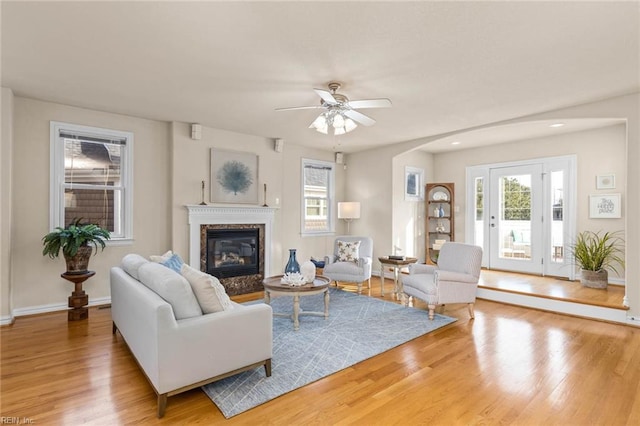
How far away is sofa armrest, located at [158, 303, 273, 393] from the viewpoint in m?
2.05

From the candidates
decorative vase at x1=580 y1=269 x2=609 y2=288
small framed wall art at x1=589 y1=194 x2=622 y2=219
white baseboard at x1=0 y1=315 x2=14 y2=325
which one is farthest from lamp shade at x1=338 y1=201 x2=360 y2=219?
white baseboard at x1=0 y1=315 x2=14 y2=325

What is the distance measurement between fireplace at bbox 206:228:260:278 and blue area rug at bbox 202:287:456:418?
3.16 ft

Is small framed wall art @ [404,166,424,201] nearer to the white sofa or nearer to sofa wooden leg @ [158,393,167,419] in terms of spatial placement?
the white sofa

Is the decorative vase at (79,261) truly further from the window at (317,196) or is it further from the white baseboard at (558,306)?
the white baseboard at (558,306)

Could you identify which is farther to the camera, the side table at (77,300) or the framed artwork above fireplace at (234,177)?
the framed artwork above fireplace at (234,177)

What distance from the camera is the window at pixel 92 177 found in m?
4.19

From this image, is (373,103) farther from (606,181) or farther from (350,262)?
(606,181)

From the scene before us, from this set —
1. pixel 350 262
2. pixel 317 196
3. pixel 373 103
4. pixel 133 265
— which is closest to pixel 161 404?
pixel 133 265

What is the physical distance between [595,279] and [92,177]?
24.5 feet

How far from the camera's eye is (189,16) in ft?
7.50

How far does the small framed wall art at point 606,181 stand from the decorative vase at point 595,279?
1348mm

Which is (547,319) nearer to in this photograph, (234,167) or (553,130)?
(553,130)

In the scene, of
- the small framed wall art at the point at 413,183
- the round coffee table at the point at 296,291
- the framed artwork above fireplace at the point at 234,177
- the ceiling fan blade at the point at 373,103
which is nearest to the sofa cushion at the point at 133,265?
the round coffee table at the point at 296,291

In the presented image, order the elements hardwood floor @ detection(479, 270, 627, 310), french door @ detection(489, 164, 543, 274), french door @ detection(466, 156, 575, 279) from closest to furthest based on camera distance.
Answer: hardwood floor @ detection(479, 270, 627, 310), french door @ detection(466, 156, 575, 279), french door @ detection(489, 164, 543, 274)
